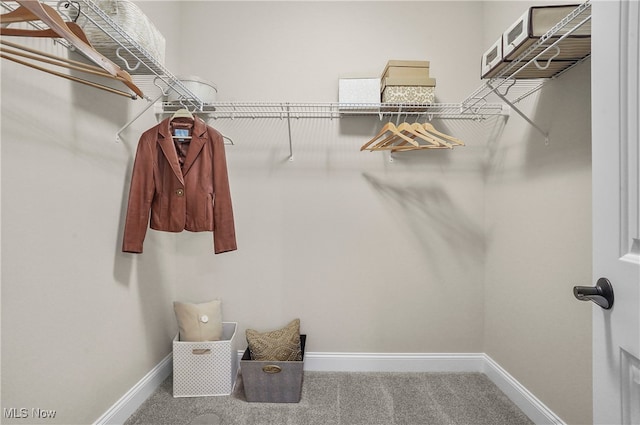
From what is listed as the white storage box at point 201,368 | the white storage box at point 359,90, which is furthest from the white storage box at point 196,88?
the white storage box at point 201,368

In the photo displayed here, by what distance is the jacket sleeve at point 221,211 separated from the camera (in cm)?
168

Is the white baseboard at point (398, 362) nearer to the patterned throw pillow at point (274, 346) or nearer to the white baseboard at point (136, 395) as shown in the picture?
the patterned throw pillow at point (274, 346)

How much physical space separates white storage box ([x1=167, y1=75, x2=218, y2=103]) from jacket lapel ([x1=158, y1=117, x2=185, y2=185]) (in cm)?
29

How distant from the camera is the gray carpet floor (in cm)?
160

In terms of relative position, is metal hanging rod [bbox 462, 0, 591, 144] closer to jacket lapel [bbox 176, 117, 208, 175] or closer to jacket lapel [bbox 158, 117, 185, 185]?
jacket lapel [bbox 176, 117, 208, 175]

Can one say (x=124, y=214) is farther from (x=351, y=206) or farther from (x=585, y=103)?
(x=585, y=103)

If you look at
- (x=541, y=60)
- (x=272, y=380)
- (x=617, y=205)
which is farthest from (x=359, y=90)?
(x=272, y=380)

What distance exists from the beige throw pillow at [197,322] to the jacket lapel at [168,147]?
82cm

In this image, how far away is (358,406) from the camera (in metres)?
1.71

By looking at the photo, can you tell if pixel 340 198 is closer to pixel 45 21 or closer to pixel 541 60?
pixel 541 60

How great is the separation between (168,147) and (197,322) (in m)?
1.05

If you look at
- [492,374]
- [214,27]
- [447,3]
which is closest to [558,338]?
[492,374]

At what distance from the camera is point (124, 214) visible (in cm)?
159

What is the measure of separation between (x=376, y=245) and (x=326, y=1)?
1732mm
